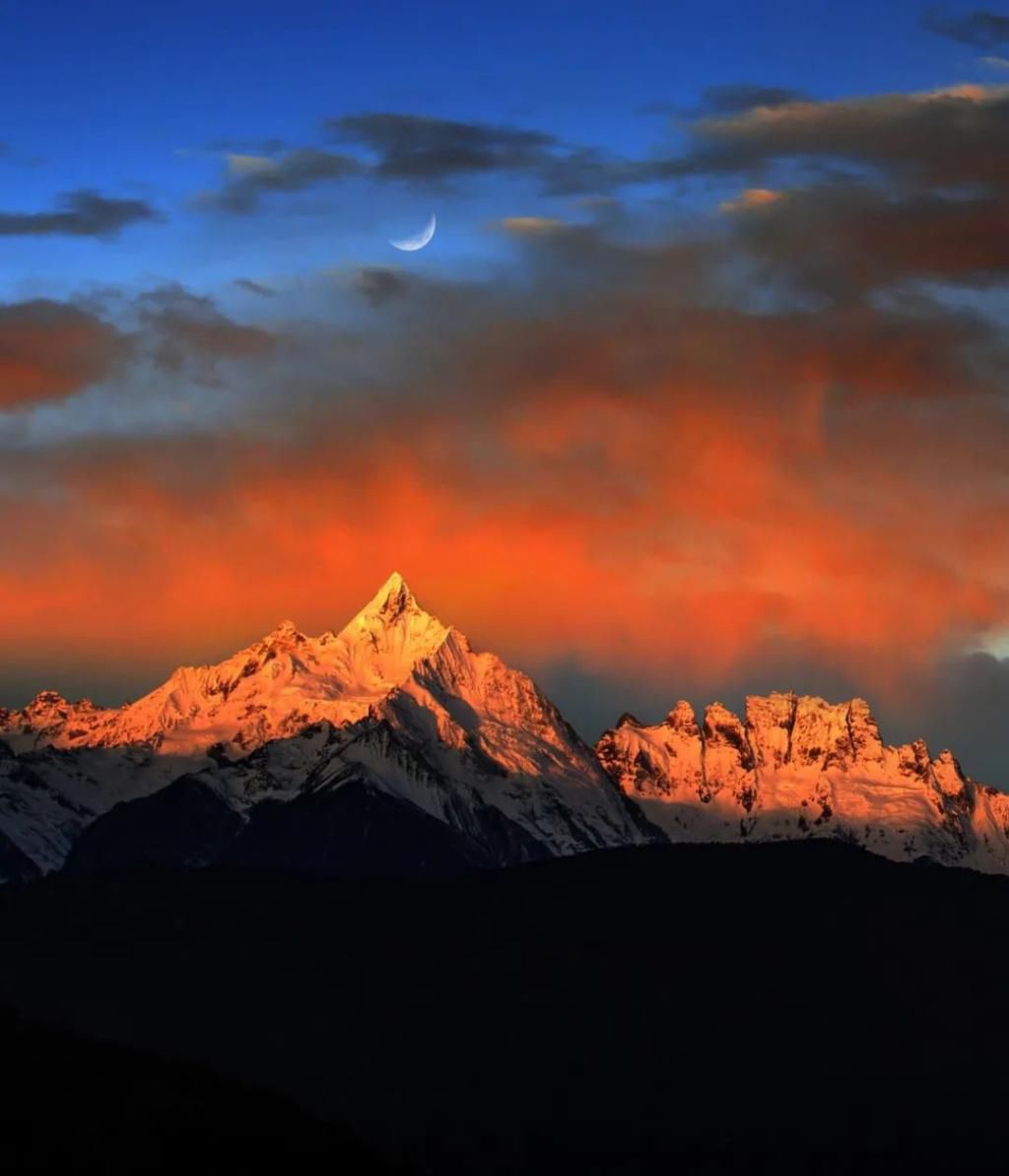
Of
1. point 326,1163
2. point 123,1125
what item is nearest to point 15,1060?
point 123,1125

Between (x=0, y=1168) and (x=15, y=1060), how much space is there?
2144 cm

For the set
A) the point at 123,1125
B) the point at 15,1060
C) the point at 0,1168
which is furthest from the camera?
the point at 15,1060

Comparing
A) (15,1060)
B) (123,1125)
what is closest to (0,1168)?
(123,1125)

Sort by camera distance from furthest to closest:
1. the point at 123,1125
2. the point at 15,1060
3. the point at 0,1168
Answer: the point at 15,1060, the point at 123,1125, the point at 0,1168

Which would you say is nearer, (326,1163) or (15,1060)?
(326,1163)

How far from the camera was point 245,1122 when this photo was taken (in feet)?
518

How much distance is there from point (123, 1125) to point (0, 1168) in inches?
438

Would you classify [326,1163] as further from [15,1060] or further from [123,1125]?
[15,1060]

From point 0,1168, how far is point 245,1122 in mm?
15844

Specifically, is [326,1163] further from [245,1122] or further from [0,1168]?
[0,1168]

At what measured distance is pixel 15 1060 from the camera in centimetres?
16900

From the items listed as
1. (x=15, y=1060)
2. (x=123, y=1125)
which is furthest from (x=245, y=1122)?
(x=15, y=1060)

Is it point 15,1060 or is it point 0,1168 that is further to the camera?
point 15,1060

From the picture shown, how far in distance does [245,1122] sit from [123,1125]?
7.06 meters
